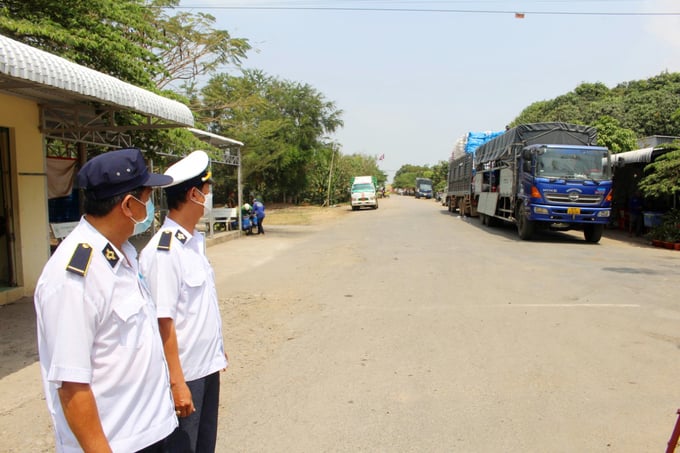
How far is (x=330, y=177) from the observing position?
4222 cm

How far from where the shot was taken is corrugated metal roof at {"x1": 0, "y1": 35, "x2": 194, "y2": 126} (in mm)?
5273

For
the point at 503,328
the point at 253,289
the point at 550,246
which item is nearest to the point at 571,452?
the point at 503,328

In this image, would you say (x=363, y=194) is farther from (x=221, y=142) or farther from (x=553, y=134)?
(x=553, y=134)

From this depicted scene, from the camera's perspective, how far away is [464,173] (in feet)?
86.1

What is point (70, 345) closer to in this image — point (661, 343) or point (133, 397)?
point (133, 397)

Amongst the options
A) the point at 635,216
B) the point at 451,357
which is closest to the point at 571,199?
the point at 635,216

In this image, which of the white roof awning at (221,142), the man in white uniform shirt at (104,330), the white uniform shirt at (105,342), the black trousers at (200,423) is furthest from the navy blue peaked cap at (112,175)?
the white roof awning at (221,142)

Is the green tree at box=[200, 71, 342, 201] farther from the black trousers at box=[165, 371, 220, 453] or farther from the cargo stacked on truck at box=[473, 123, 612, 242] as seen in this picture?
the black trousers at box=[165, 371, 220, 453]

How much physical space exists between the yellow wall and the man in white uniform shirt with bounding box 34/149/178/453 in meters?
6.95

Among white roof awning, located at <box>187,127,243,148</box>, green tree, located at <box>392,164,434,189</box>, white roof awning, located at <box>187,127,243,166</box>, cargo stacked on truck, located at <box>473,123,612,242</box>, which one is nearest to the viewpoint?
cargo stacked on truck, located at <box>473,123,612,242</box>

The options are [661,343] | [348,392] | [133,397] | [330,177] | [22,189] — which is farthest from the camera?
[330,177]

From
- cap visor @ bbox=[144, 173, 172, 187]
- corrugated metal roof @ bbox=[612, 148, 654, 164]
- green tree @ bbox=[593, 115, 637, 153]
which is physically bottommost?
cap visor @ bbox=[144, 173, 172, 187]

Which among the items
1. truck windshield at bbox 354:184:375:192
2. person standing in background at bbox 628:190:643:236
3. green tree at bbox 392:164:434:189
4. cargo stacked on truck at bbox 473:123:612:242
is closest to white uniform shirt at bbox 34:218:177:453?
cargo stacked on truck at bbox 473:123:612:242

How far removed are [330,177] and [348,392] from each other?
38.3m
